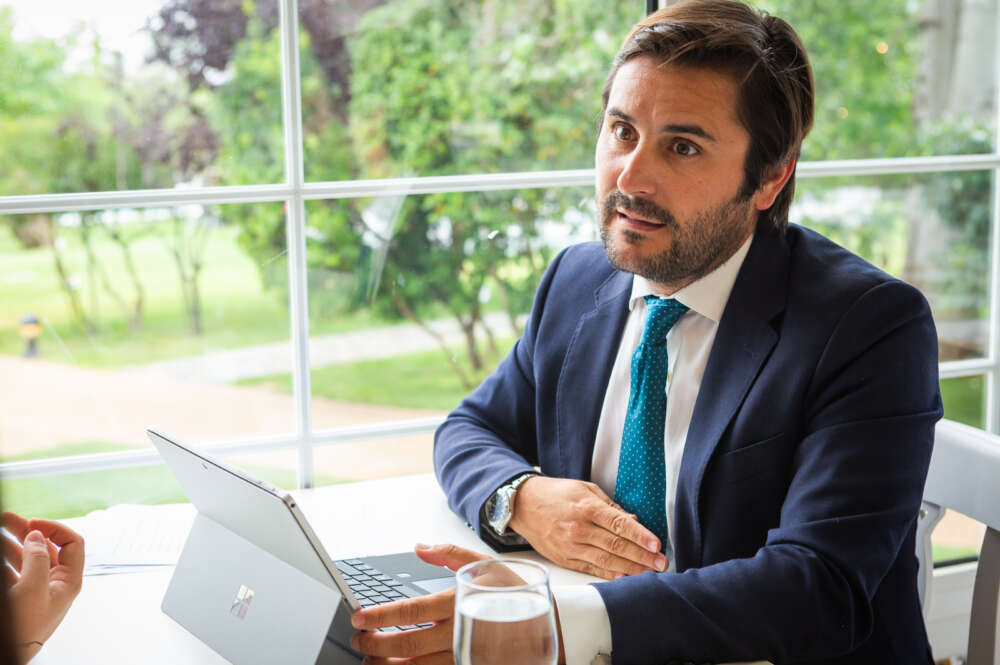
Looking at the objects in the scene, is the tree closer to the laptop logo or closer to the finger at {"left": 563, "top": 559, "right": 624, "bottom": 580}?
the finger at {"left": 563, "top": 559, "right": 624, "bottom": 580}

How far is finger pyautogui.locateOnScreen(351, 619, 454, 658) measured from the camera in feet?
3.63

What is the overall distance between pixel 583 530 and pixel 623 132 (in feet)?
2.12

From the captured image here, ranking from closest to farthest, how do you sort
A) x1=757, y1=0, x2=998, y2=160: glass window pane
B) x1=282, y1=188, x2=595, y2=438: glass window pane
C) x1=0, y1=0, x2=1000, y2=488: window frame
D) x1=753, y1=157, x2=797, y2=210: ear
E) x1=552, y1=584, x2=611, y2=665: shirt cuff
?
x1=552, y1=584, x2=611, y2=665: shirt cuff → x1=753, y1=157, x2=797, y2=210: ear → x1=0, y1=0, x2=1000, y2=488: window frame → x1=282, y1=188, x2=595, y2=438: glass window pane → x1=757, y1=0, x2=998, y2=160: glass window pane

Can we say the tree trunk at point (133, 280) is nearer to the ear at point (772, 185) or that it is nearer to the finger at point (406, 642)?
the ear at point (772, 185)

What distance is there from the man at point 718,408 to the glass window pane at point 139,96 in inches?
92.8

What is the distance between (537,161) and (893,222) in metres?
1.77

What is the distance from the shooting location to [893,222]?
480cm

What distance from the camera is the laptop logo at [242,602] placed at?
1199mm

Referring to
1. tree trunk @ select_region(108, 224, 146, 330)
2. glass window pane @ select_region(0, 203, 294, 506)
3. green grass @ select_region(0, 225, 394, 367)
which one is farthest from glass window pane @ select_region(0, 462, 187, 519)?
tree trunk @ select_region(108, 224, 146, 330)

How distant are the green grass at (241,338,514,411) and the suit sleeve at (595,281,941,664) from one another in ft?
11.7

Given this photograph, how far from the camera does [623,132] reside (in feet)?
5.30

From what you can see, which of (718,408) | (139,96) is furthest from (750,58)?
(139,96)

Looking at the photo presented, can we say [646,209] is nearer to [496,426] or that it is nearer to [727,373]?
[727,373]

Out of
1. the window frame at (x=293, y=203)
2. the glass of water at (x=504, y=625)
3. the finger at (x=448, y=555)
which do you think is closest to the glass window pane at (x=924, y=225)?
the window frame at (x=293, y=203)
